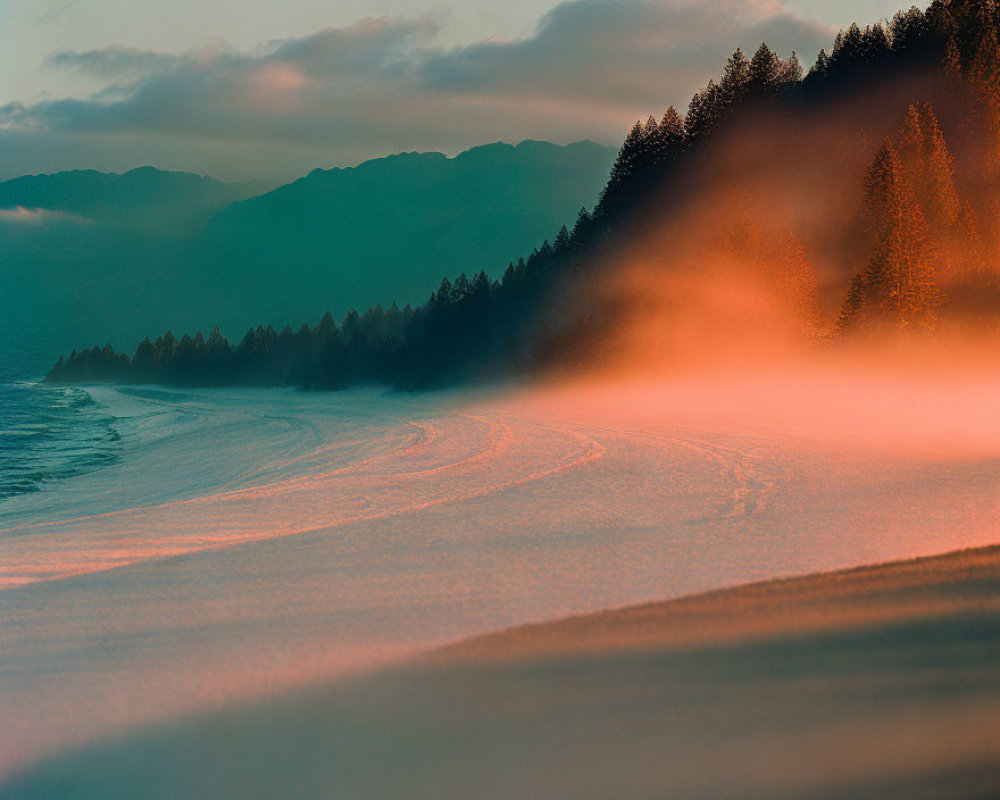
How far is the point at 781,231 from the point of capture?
44.2 meters

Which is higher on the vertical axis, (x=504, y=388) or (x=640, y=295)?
A: (x=640, y=295)

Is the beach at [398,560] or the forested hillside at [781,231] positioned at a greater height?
the forested hillside at [781,231]

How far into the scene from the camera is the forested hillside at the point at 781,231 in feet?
120

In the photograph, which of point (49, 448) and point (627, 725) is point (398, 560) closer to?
point (627, 725)

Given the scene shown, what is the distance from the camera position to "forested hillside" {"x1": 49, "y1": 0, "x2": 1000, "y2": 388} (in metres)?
36.7

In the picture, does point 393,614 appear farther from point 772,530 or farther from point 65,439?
point 65,439

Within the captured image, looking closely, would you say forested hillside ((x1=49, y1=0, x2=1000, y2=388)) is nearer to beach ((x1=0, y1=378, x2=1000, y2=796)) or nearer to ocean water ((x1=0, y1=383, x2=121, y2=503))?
beach ((x1=0, y1=378, x2=1000, y2=796))

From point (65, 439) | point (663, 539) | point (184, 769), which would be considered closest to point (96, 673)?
point (184, 769)

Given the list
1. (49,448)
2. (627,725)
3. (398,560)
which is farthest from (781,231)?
(627,725)

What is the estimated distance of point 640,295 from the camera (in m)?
52.5

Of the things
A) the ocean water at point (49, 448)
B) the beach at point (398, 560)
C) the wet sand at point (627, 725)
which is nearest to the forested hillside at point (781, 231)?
the beach at point (398, 560)

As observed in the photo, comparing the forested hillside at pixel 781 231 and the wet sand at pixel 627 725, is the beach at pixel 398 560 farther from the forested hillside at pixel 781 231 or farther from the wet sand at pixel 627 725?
the forested hillside at pixel 781 231


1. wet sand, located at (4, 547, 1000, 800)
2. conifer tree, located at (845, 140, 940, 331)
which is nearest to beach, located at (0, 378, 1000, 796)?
wet sand, located at (4, 547, 1000, 800)

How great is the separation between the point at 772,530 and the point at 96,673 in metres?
8.28
